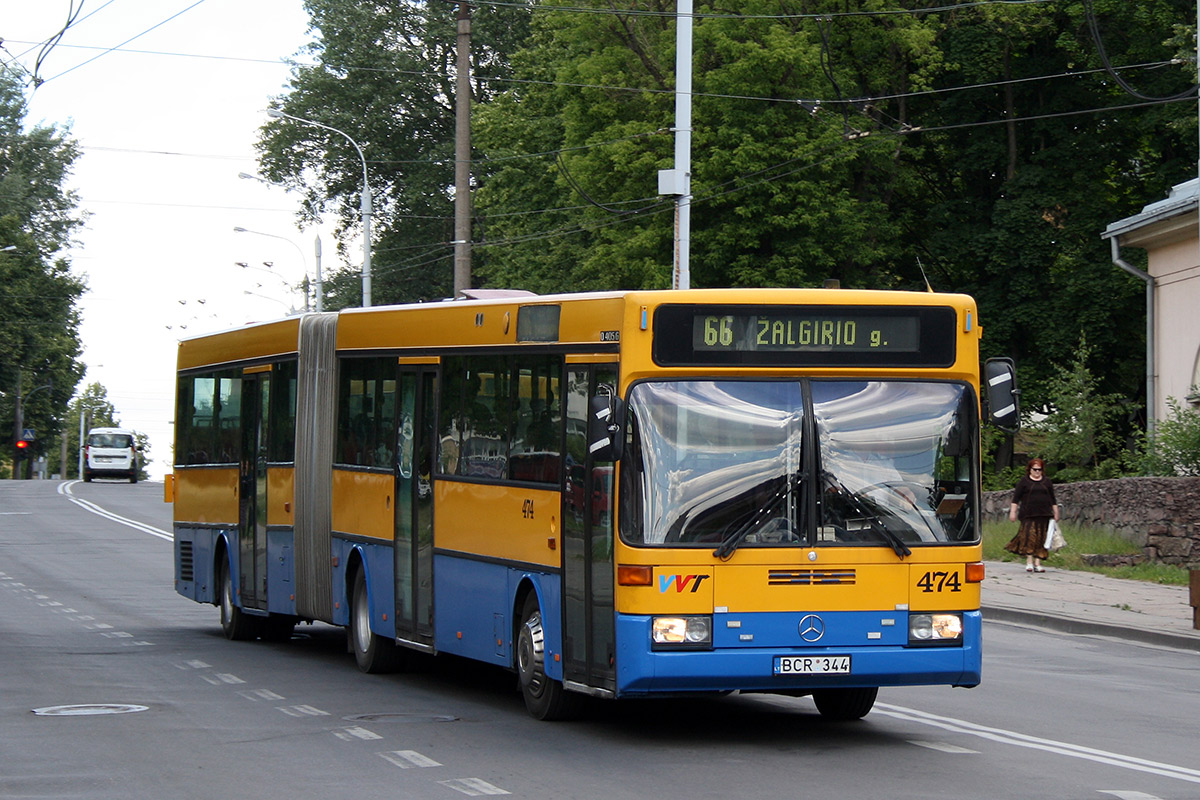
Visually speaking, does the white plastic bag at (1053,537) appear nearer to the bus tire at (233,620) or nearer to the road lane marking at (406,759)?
the bus tire at (233,620)

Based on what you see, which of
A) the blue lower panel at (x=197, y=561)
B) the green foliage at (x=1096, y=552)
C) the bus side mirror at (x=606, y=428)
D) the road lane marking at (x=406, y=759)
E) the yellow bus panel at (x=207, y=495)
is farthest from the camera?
the green foliage at (x=1096, y=552)

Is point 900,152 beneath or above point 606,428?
A: above

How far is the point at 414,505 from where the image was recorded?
13.8 meters

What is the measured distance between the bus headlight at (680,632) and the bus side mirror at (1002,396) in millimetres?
2050

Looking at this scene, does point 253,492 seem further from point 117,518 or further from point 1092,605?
point 117,518

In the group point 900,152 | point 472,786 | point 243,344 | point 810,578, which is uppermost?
point 900,152

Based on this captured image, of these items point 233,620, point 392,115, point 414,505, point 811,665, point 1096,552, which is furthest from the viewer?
point 392,115

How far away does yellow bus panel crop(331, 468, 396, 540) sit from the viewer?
47.0 ft

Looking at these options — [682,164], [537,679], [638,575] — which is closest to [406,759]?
[638,575]

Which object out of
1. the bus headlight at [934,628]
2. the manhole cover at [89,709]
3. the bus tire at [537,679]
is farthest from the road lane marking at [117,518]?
the bus headlight at [934,628]

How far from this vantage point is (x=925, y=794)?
8.77m

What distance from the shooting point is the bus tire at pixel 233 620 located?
60.5ft

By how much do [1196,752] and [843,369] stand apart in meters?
3.03

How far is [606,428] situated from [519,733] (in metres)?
2.18
